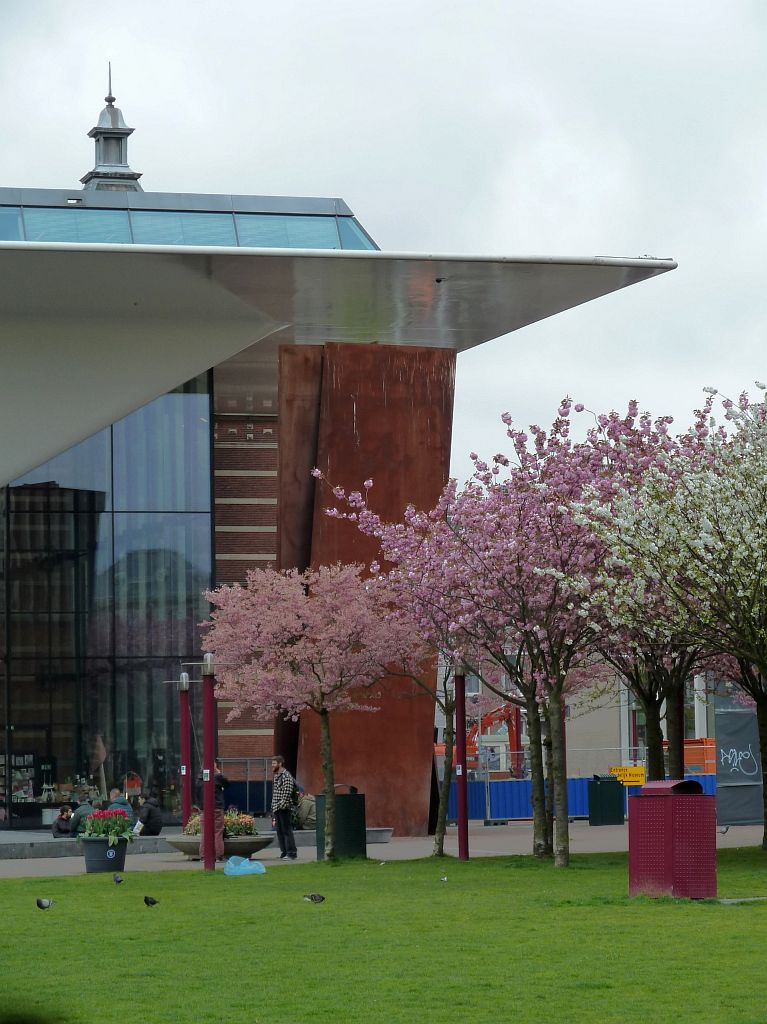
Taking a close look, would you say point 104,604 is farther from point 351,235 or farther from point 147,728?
point 351,235

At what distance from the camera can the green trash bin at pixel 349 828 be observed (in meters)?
23.8

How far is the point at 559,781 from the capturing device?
848 inches

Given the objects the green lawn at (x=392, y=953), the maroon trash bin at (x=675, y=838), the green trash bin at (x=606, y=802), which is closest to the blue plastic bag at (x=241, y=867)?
the green lawn at (x=392, y=953)

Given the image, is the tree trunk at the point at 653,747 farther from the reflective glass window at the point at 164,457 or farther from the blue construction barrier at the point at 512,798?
the reflective glass window at the point at 164,457

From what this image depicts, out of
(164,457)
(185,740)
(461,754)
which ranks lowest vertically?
(461,754)

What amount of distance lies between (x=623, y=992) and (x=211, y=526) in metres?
26.9

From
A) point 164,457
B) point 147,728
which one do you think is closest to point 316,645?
point 147,728

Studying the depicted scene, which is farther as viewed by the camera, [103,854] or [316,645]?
[316,645]

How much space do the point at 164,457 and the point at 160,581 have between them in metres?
2.76

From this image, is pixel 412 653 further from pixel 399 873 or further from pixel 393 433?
pixel 393 433

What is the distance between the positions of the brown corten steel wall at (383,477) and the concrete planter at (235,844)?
24.0 ft

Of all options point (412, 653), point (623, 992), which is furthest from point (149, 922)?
point (412, 653)

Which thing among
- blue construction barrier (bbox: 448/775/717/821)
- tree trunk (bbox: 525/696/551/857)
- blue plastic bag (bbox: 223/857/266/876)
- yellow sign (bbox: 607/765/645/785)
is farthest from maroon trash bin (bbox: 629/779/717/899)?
yellow sign (bbox: 607/765/645/785)

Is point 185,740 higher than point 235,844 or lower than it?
higher
